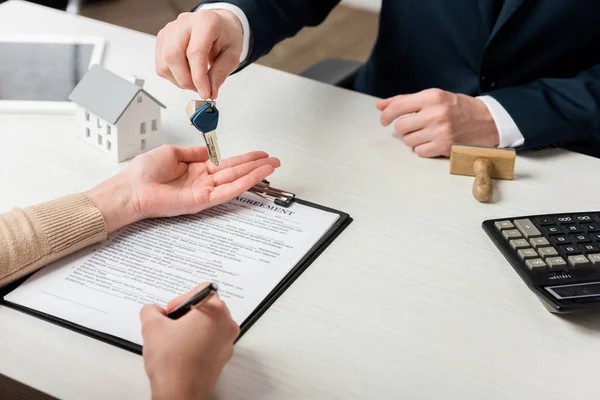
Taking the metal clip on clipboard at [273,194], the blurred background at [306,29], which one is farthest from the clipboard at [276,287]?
the blurred background at [306,29]

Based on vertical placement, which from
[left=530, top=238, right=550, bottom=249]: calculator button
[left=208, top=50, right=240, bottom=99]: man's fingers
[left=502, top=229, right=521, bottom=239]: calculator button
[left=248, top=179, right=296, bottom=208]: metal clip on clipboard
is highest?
[left=208, top=50, right=240, bottom=99]: man's fingers

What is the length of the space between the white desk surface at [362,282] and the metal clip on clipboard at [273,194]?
1.2 inches

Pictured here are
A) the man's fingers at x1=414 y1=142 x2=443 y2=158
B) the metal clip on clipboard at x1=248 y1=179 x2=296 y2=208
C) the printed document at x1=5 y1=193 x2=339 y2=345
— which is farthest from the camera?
the man's fingers at x1=414 y1=142 x2=443 y2=158

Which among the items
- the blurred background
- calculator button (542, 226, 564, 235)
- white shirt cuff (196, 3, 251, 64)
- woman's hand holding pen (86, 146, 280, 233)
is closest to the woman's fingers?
woman's hand holding pen (86, 146, 280, 233)

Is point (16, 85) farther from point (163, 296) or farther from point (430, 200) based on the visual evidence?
point (430, 200)

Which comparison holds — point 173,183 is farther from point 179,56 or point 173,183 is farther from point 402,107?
point 402,107

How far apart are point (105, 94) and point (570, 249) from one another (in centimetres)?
66

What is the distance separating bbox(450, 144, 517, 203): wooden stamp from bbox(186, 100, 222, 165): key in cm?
35

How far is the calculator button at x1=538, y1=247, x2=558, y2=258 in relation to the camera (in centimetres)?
89

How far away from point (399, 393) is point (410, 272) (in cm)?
20

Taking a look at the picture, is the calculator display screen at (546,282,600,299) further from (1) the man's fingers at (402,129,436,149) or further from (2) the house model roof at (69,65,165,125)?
(2) the house model roof at (69,65,165,125)

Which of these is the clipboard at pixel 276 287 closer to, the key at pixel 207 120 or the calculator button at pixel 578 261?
the key at pixel 207 120

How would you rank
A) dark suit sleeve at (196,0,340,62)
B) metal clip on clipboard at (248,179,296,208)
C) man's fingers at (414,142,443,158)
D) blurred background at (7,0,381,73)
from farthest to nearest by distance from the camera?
blurred background at (7,0,381,73), dark suit sleeve at (196,0,340,62), man's fingers at (414,142,443,158), metal clip on clipboard at (248,179,296,208)

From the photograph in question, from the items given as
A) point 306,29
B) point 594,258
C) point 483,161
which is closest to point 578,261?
point 594,258
